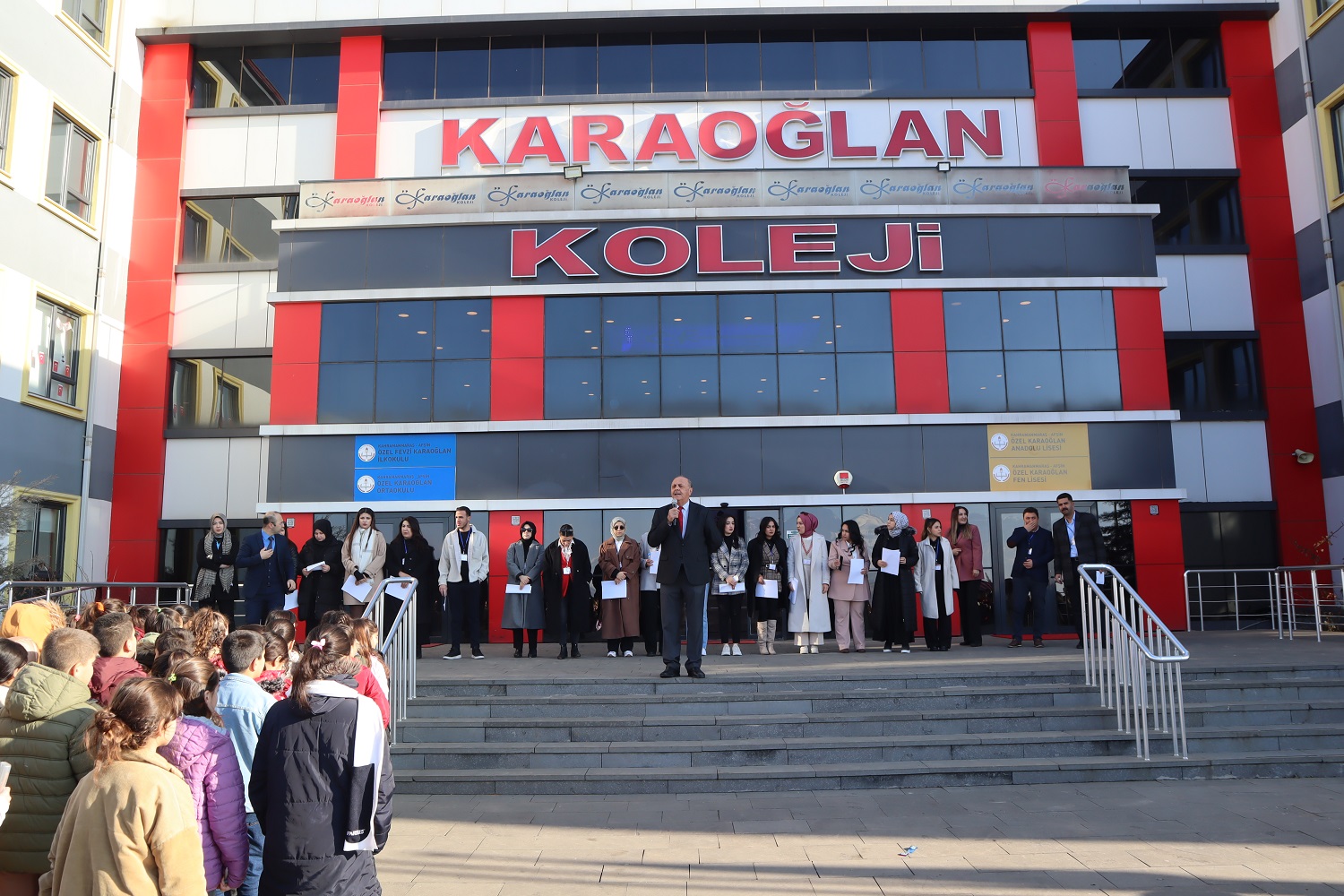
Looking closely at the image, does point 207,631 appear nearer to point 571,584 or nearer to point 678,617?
point 678,617

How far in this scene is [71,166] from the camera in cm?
1789

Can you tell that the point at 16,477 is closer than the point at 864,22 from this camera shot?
Yes

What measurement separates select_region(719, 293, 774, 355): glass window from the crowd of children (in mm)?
12929

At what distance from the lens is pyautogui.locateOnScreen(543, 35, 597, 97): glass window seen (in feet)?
66.4

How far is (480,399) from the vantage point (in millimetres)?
16719

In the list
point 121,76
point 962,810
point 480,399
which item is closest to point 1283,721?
point 962,810

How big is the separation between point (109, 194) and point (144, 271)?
1535 millimetres

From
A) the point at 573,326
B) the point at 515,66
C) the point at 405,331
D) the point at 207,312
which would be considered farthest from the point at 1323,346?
the point at 207,312

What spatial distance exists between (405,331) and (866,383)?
26.0 ft

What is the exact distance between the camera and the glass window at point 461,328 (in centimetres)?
1686

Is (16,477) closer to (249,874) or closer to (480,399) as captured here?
(480,399)

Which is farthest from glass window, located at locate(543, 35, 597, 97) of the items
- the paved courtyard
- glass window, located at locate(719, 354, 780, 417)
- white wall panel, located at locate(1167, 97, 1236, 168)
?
the paved courtyard

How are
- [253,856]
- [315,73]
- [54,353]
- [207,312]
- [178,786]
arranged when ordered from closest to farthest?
[178,786] → [253,856] → [54,353] → [207,312] → [315,73]

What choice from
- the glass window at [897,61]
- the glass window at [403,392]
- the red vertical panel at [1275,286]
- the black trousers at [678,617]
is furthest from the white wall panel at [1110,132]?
the black trousers at [678,617]
